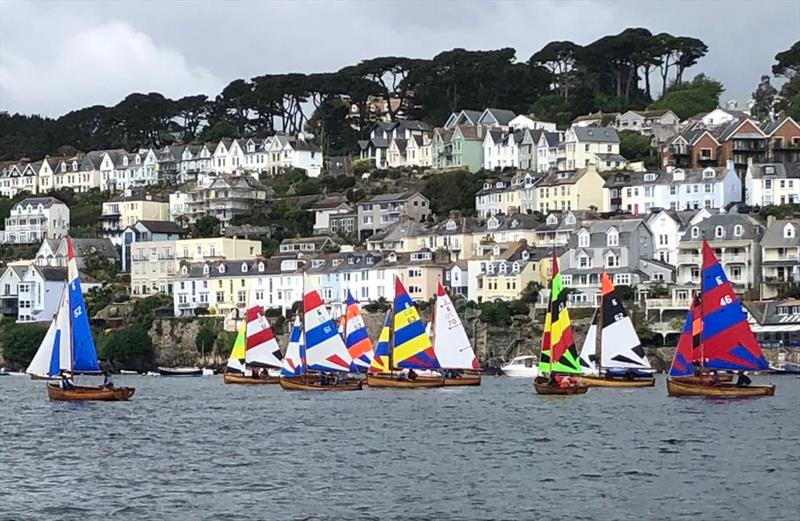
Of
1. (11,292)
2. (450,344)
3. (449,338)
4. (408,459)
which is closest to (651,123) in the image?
(11,292)

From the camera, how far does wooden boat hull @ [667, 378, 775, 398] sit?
64.3 metres

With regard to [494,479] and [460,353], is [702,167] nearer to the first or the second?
[460,353]

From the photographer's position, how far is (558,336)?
67.8m

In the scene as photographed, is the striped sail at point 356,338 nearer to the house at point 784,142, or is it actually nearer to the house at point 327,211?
the house at point 327,211

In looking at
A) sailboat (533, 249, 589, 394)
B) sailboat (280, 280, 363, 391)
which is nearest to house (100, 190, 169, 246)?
sailboat (280, 280, 363, 391)

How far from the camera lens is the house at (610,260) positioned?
108 m

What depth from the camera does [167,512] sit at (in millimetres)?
35344

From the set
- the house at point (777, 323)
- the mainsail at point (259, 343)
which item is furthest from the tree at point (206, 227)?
the house at point (777, 323)

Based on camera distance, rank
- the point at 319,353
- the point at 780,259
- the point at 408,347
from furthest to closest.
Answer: the point at 780,259, the point at 408,347, the point at 319,353

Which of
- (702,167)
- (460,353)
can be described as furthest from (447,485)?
(702,167)

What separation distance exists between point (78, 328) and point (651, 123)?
83.4 metres

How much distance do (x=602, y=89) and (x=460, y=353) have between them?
287 feet

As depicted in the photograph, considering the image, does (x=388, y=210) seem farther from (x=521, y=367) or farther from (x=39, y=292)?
(x=521, y=367)

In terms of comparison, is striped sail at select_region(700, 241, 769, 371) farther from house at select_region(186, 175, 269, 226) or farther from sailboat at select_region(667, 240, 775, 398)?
house at select_region(186, 175, 269, 226)
